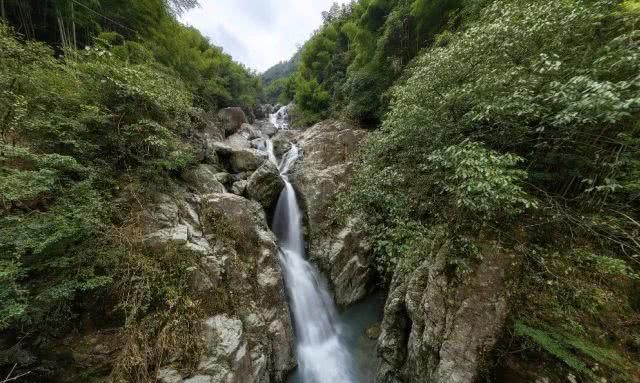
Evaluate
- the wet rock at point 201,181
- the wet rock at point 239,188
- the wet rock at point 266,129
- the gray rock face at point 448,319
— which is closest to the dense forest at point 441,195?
the gray rock face at point 448,319

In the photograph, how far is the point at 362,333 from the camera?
21.6 ft

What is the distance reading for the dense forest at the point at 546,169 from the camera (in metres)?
2.74

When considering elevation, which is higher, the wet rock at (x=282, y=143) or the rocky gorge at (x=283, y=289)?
the wet rock at (x=282, y=143)

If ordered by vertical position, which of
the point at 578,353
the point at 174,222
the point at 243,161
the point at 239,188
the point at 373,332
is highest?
the point at 243,161

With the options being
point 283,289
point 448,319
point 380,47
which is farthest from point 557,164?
point 380,47

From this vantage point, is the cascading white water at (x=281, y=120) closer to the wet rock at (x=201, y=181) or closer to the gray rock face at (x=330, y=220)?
the gray rock face at (x=330, y=220)

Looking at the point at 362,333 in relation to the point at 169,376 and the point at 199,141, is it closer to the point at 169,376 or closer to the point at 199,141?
the point at 169,376

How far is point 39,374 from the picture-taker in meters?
3.00

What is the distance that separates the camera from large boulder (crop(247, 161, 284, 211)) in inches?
344

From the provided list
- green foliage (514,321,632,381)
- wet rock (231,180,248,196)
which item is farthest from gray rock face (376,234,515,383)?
wet rock (231,180,248,196)

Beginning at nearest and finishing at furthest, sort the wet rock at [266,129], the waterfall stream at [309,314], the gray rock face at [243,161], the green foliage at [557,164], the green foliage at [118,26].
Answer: the green foliage at [557,164], the waterfall stream at [309,314], the green foliage at [118,26], the gray rock face at [243,161], the wet rock at [266,129]

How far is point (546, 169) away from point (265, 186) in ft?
26.0

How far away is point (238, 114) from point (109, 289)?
13699mm

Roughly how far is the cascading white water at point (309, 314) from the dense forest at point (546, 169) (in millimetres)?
3146
